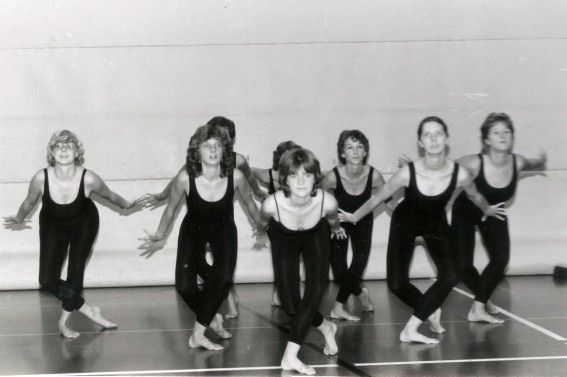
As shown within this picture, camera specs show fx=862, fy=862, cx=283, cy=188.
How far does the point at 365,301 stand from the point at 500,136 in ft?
5.70

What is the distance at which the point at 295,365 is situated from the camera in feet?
16.1

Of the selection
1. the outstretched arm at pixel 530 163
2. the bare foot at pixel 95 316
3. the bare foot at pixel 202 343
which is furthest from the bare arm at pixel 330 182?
the bare foot at pixel 95 316

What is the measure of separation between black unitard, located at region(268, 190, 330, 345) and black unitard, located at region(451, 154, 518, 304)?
4.59ft

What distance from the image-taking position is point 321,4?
844 centimetres

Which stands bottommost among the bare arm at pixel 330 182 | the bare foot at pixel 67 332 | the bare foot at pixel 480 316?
the bare foot at pixel 67 332

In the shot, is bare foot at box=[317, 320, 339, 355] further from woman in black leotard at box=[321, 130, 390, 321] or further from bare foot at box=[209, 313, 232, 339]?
woman in black leotard at box=[321, 130, 390, 321]

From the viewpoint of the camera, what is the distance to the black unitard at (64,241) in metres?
5.97

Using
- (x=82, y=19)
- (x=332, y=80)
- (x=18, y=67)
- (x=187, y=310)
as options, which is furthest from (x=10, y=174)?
(x=332, y=80)

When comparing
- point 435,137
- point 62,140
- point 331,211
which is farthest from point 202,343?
point 435,137

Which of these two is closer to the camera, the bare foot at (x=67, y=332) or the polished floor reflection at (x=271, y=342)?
the polished floor reflection at (x=271, y=342)

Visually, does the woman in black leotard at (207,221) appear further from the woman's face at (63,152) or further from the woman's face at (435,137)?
the woman's face at (435,137)

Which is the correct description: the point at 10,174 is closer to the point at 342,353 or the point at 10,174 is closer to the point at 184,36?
the point at 184,36

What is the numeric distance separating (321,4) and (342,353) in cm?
418

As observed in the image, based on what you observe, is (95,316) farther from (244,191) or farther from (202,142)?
(202,142)
